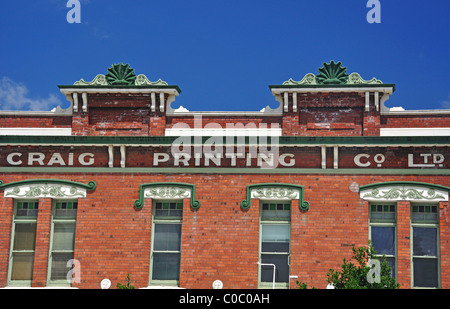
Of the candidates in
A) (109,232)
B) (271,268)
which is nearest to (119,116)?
(109,232)

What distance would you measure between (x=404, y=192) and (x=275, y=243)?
3.93m

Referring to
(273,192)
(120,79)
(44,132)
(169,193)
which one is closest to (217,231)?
(169,193)

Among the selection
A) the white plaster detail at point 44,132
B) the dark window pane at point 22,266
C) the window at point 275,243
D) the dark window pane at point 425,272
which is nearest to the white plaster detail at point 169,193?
the window at point 275,243

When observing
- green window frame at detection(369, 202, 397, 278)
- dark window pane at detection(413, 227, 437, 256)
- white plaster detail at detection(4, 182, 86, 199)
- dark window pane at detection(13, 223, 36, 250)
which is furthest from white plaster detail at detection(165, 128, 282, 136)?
dark window pane at detection(13, 223, 36, 250)

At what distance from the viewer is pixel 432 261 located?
19641 mm

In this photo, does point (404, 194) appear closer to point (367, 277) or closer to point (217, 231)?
point (367, 277)

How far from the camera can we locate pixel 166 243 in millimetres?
20422

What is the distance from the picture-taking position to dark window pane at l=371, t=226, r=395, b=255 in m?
19.8

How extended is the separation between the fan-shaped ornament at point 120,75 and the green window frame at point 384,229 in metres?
8.17

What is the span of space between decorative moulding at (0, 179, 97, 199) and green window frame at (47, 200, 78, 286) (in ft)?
0.99

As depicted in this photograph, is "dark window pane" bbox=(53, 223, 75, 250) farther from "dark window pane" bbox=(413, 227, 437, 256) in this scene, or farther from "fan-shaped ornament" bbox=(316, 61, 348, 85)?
"dark window pane" bbox=(413, 227, 437, 256)

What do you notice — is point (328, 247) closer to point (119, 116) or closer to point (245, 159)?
Result: point (245, 159)

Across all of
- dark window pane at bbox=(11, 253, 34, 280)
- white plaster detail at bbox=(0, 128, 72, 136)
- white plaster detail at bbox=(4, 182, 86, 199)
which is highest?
white plaster detail at bbox=(0, 128, 72, 136)

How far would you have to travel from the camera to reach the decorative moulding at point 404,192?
19719 mm
